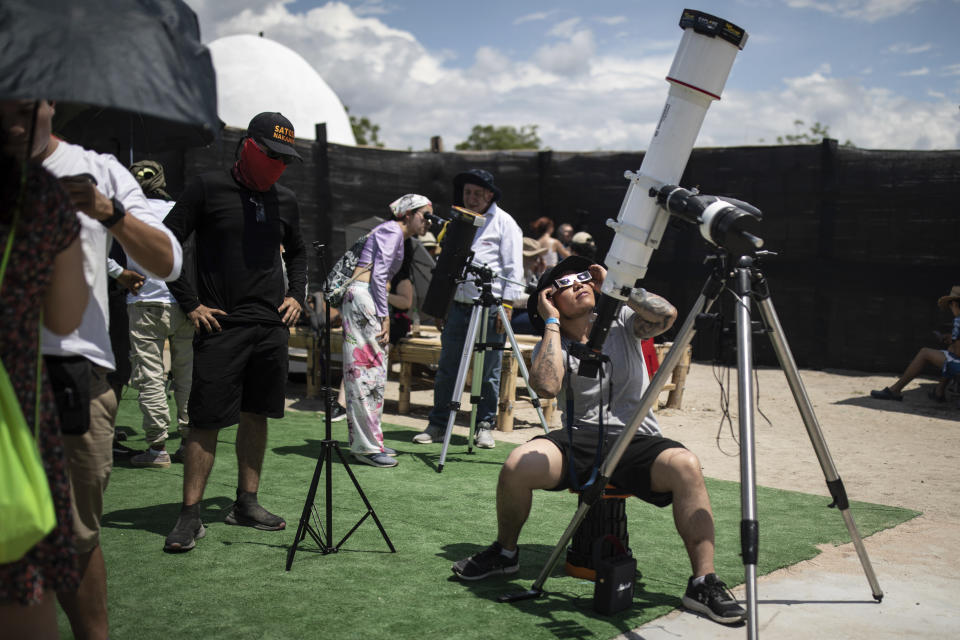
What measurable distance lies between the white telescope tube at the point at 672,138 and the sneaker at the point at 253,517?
6.91ft

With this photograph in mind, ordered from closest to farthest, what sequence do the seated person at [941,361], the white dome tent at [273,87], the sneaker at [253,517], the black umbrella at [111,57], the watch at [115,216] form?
the black umbrella at [111,57] → the watch at [115,216] → the sneaker at [253,517] → the seated person at [941,361] → the white dome tent at [273,87]

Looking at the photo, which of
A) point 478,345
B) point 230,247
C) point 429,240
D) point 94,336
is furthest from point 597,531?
point 429,240

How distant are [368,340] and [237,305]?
1771 millimetres

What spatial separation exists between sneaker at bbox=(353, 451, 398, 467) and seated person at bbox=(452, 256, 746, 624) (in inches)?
86.9

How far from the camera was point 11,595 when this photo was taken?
1636 mm

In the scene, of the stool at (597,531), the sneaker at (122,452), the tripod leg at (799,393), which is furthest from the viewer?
the sneaker at (122,452)

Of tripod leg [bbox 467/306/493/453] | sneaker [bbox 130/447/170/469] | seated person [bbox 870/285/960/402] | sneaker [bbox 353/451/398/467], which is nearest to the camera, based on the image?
sneaker [bbox 130/447/170/469]

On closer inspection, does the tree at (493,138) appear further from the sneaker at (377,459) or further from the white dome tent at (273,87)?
the sneaker at (377,459)

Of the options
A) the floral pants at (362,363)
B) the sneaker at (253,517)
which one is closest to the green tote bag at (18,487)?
the sneaker at (253,517)

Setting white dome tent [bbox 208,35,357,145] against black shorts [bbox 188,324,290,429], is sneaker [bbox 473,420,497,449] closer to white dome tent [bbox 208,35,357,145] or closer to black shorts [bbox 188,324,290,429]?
black shorts [bbox 188,324,290,429]

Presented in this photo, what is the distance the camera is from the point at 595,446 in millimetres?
3535

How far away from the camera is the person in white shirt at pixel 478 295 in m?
6.54

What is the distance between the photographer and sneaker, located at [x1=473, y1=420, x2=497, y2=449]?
654cm

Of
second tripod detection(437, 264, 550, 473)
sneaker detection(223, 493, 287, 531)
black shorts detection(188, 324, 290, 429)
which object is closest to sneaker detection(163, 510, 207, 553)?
sneaker detection(223, 493, 287, 531)
